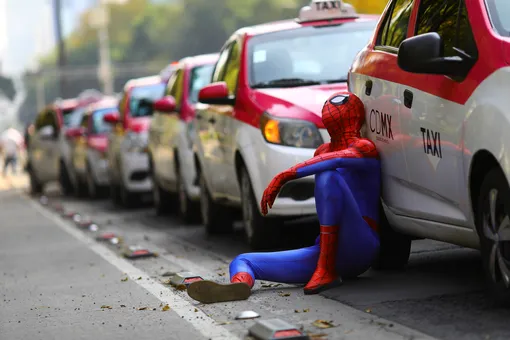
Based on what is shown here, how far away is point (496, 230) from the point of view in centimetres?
660

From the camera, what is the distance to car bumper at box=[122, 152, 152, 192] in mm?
19719

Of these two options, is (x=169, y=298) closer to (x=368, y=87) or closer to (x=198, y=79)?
(x=368, y=87)

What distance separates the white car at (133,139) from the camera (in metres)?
19.7

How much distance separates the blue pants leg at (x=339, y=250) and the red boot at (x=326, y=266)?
42 millimetres

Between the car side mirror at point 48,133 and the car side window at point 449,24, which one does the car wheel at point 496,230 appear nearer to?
the car side window at point 449,24

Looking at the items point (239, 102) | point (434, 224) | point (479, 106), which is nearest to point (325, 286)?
point (434, 224)

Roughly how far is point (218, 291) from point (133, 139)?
11946 millimetres

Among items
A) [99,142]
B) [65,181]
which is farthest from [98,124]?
[65,181]

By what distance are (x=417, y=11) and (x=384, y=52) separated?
0.55 metres

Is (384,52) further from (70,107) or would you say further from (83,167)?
(70,107)

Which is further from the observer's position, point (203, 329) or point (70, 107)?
point (70, 107)

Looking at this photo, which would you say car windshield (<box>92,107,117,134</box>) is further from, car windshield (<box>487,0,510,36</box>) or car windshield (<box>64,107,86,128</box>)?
car windshield (<box>487,0,510,36</box>)

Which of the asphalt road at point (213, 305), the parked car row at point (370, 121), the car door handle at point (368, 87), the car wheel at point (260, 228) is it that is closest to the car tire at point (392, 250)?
the parked car row at point (370, 121)

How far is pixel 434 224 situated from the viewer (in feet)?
24.5
